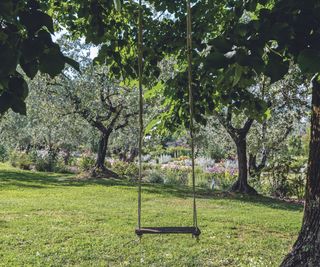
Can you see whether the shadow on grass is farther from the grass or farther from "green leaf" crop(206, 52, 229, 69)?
"green leaf" crop(206, 52, 229, 69)

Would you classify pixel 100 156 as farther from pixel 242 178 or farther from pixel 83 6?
pixel 83 6

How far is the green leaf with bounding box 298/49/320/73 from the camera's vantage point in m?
1.41

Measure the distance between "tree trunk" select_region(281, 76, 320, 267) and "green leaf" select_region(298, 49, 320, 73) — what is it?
2.38m

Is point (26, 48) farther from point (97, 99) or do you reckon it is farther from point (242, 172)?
point (97, 99)

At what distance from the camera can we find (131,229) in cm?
666

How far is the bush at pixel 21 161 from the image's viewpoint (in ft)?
67.5

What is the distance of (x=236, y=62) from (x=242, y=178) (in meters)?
11.5

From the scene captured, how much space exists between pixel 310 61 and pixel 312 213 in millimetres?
2674

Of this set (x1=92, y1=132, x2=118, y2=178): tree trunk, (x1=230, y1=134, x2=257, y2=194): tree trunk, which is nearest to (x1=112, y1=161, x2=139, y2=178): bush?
(x1=92, y1=132, x2=118, y2=178): tree trunk

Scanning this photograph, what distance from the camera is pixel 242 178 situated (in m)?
12.7

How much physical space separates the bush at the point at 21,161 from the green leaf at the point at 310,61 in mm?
20507

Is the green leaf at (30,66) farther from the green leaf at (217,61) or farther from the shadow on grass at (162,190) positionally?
the shadow on grass at (162,190)

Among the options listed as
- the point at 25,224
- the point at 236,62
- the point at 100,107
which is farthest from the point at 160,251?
the point at 100,107

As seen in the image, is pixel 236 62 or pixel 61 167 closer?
pixel 236 62
